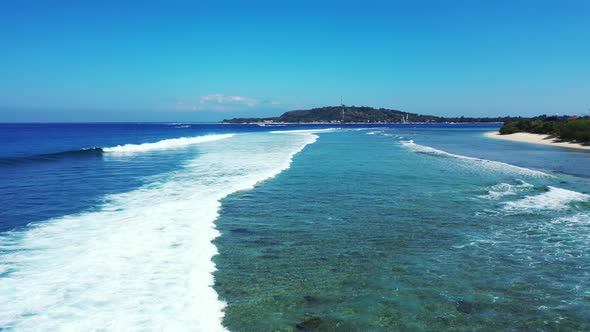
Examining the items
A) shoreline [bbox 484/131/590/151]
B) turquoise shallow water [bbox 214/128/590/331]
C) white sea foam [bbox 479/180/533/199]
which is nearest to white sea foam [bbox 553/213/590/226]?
turquoise shallow water [bbox 214/128/590/331]

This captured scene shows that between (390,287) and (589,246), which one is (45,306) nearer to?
(390,287)

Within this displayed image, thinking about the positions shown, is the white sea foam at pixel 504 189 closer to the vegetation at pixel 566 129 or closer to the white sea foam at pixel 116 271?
the white sea foam at pixel 116 271

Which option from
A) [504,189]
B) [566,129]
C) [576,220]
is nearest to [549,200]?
[504,189]

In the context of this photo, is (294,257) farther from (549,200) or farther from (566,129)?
(566,129)

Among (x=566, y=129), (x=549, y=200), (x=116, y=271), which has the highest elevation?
(x=566, y=129)

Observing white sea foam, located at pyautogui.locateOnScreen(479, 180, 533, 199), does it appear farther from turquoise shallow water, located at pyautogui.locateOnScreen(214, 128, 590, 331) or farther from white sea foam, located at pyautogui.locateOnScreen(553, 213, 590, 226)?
white sea foam, located at pyautogui.locateOnScreen(553, 213, 590, 226)

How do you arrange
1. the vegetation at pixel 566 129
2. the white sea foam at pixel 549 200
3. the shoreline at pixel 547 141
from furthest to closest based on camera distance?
1. the vegetation at pixel 566 129
2. the shoreline at pixel 547 141
3. the white sea foam at pixel 549 200

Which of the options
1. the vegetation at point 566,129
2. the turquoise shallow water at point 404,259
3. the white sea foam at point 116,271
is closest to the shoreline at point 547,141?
the vegetation at point 566,129
